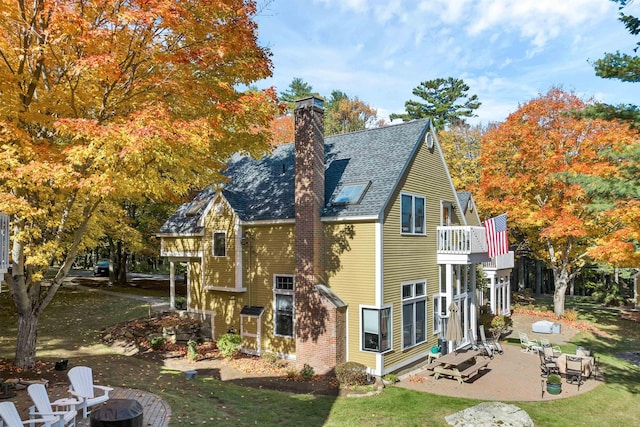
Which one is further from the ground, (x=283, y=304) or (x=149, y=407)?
(x=283, y=304)

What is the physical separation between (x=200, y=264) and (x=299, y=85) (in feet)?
164

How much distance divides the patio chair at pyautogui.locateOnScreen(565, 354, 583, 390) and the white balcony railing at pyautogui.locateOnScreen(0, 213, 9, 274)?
58.7 ft

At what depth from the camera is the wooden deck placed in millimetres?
10562

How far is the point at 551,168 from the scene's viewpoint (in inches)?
1085

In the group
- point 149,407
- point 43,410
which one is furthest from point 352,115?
point 43,410

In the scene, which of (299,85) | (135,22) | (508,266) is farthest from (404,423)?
(299,85)

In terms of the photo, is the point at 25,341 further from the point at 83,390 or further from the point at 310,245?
the point at 310,245

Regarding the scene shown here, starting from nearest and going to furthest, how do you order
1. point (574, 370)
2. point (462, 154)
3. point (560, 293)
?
point (574, 370)
point (560, 293)
point (462, 154)

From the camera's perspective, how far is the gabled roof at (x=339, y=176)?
17.3 meters

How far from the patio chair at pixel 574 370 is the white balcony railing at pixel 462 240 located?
552 centimetres

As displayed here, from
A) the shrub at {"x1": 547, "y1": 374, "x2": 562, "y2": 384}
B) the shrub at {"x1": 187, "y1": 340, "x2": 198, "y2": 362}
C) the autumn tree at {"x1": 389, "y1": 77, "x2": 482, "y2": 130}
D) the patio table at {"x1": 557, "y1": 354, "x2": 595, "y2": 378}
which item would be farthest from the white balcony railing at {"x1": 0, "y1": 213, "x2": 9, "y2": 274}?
the autumn tree at {"x1": 389, "y1": 77, "x2": 482, "y2": 130}

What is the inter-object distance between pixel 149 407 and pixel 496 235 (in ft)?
50.7

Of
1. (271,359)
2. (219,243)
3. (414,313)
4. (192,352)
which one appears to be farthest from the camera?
(219,243)

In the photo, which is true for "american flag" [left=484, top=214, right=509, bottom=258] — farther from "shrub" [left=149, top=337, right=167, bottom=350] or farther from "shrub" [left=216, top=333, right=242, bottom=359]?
"shrub" [left=149, top=337, right=167, bottom=350]
